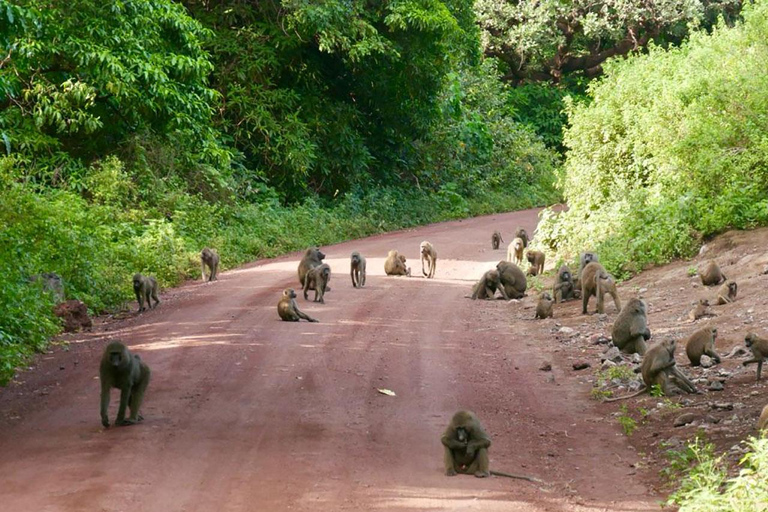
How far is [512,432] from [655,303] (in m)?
7.23

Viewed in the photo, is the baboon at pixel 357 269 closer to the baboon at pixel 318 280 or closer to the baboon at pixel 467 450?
the baboon at pixel 318 280

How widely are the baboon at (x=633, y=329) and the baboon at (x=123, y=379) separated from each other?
603cm

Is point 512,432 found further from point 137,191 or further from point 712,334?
point 137,191

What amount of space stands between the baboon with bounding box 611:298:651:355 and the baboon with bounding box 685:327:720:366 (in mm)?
947

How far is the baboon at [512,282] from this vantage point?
19.4 m

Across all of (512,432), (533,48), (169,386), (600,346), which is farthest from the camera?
(533,48)

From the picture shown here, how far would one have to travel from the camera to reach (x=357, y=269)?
20.1m

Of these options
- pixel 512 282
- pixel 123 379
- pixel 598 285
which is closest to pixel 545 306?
pixel 598 285

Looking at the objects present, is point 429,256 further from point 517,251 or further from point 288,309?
point 288,309

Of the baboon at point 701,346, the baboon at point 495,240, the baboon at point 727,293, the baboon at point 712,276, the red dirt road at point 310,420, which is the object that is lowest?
the red dirt road at point 310,420

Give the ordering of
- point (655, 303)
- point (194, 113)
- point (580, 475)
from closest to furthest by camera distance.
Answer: point (580, 475) < point (655, 303) < point (194, 113)

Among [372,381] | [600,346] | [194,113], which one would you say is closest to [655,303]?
[600,346]

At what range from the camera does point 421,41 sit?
3306cm

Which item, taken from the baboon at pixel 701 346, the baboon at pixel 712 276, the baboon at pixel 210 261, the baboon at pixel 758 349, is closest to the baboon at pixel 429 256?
the baboon at pixel 210 261
